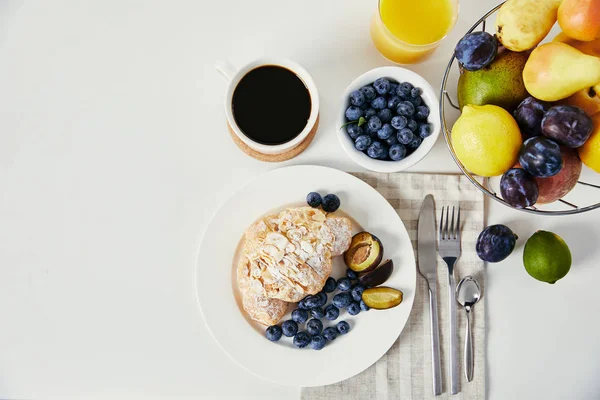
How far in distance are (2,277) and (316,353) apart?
784mm

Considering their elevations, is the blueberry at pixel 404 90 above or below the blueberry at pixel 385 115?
above

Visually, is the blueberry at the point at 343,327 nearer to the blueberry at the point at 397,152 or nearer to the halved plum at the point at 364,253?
the halved plum at the point at 364,253

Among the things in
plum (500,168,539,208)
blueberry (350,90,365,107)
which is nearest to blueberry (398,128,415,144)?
blueberry (350,90,365,107)

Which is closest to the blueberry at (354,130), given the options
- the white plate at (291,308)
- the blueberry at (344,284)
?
the white plate at (291,308)

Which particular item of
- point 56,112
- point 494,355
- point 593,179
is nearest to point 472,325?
point 494,355

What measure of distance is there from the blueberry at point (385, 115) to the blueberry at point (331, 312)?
16.9 inches

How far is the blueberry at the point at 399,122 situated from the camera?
0.97 meters

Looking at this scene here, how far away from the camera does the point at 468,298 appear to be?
43.6 inches

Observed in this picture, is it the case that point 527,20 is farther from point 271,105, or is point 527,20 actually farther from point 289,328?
point 289,328

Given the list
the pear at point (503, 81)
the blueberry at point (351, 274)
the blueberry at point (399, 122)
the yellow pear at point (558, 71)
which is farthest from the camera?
the blueberry at point (351, 274)

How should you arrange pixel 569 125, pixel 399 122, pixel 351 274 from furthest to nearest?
pixel 351 274 → pixel 399 122 → pixel 569 125

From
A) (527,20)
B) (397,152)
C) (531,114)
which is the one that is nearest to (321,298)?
(397,152)

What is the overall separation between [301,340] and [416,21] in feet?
2.49

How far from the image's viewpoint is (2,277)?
3.77 ft
